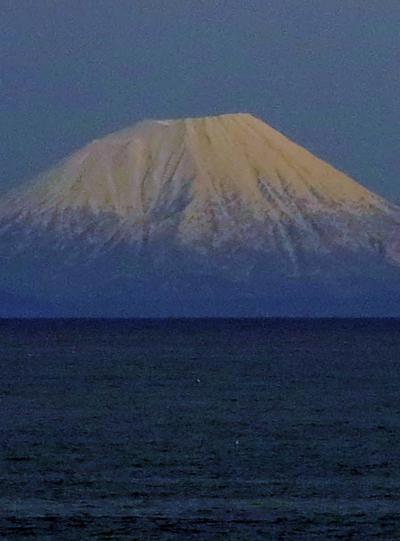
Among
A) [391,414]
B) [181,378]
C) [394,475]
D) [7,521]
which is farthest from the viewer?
[181,378]

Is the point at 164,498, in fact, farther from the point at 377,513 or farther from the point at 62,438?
the point at 62,438

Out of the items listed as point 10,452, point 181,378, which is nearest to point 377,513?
point 10,452

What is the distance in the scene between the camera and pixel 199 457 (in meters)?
56.4

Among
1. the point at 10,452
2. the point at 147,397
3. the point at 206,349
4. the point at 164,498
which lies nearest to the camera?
the point at 164,498

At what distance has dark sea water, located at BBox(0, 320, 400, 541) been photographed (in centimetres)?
4303

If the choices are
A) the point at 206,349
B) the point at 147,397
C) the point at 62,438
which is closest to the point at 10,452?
the point at 62,438

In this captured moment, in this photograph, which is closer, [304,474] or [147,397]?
[304,474]

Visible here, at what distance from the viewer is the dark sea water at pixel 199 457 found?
43.0m

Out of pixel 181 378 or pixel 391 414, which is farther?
A: pixel 181 378

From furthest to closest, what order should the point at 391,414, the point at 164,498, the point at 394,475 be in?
1. the point at 391,414
2. the point at 394,475
3. the point at 164,498

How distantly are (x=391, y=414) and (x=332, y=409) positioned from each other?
414 cm

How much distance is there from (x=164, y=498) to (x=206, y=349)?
12799 cm

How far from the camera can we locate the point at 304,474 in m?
52.0

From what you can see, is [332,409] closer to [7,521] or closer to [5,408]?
[5,408]
